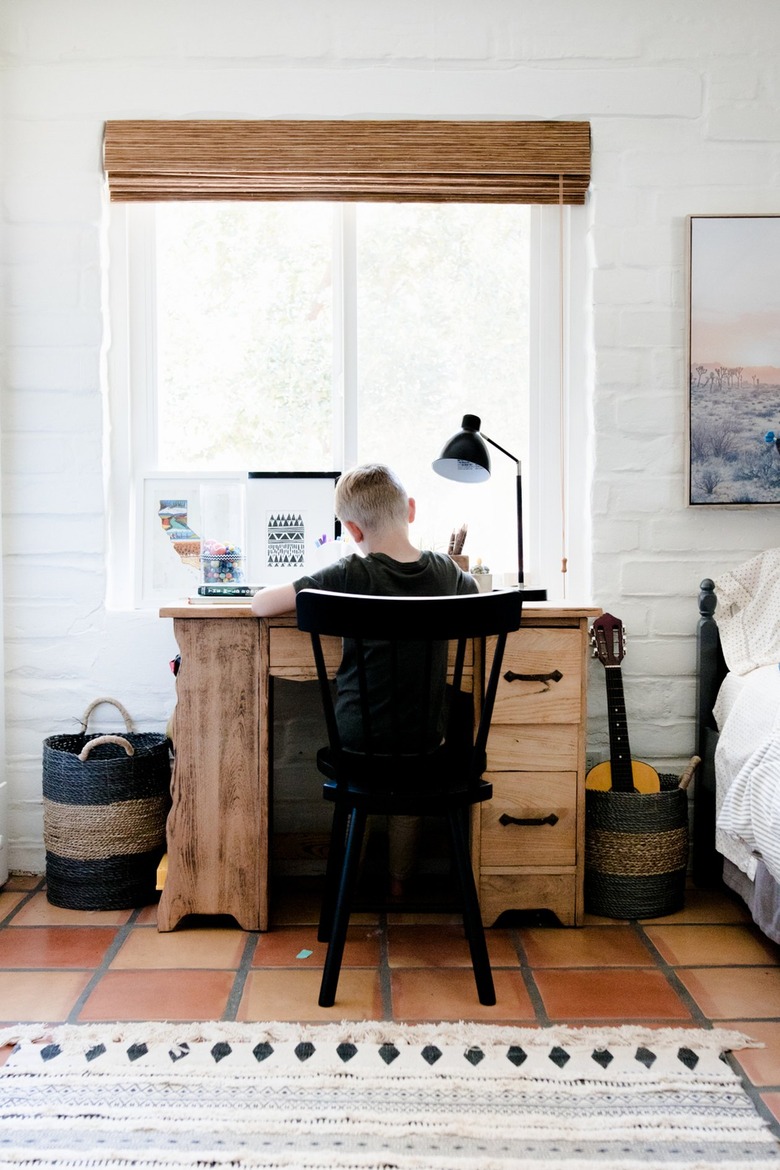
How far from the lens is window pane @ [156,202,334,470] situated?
2.82 meters

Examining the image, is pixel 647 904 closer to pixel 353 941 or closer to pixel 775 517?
pixel 353 941

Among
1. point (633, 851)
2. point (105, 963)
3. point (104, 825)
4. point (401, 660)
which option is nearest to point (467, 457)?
point (401, 660)

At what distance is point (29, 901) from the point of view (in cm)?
255

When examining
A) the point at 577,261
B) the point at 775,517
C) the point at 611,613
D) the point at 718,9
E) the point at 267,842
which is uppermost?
the point at 718,9

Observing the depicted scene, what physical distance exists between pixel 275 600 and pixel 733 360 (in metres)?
1.46

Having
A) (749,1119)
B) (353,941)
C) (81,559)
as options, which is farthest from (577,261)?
(749,1119)

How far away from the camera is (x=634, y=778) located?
2570 millimetres

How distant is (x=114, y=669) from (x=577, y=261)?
68.5 inches

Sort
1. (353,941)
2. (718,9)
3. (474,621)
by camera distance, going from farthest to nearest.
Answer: (718,9) → (353,941) → (474,621)

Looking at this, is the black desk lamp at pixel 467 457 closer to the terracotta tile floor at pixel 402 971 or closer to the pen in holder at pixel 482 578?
the pen in holder at pixel 482 578

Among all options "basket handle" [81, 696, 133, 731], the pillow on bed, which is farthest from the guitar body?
"basket handle" [81, 696, 133, 731]

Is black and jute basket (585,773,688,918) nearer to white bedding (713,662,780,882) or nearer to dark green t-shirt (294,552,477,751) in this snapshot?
white bedding (713,662,780,882)

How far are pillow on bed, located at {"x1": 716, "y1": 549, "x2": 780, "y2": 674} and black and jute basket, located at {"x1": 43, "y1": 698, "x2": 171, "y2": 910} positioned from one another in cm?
151

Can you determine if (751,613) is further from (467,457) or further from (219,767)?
(219,767)
